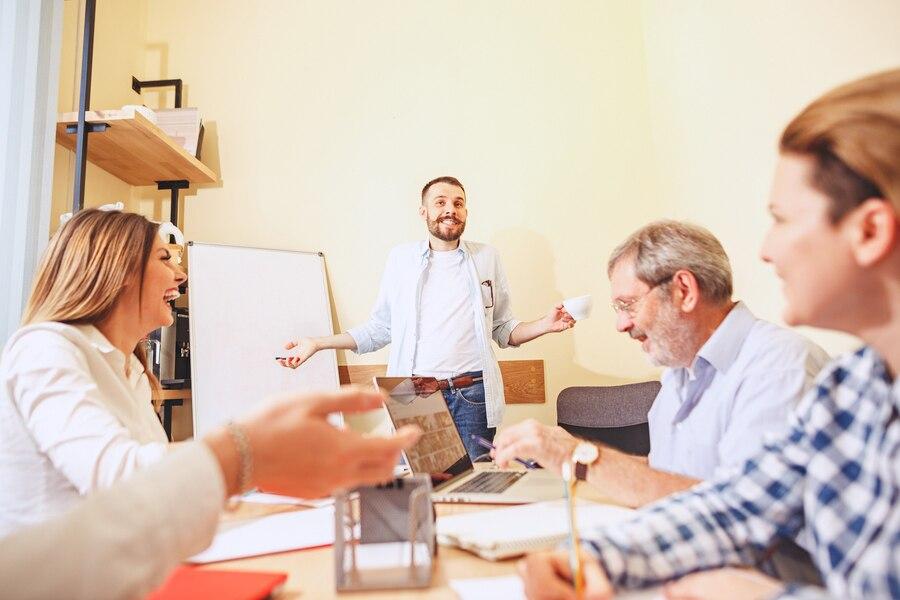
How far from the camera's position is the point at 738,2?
210cm

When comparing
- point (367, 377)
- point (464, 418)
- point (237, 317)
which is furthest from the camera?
point (367, 377)

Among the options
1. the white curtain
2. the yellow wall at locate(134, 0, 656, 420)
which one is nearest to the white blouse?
the white curtain

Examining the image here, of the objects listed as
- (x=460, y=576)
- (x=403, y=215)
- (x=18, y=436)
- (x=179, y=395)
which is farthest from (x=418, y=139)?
(x=460, y=576)

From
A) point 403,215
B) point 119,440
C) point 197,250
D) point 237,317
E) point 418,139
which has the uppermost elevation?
point 418,139

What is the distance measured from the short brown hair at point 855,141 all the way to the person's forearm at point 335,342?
219cm

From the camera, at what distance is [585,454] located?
1.12m

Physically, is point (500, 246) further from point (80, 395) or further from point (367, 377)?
point (80, 395)

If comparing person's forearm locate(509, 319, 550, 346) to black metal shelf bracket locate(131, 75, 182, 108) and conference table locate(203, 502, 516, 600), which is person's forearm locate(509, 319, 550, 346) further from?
black metal shelf bracket locate(131, 75, 182, 108)

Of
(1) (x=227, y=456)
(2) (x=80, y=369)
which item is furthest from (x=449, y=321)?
(1) (x=227, y=456)

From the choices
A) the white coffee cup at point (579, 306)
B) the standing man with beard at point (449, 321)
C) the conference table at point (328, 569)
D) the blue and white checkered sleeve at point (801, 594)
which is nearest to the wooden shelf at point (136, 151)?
the standing man with beard at point (449, 321)

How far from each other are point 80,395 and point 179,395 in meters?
1.88

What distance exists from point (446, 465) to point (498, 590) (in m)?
0.66

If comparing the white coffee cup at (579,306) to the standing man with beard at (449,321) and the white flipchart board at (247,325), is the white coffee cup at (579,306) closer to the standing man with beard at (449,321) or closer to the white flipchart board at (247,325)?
the standing man with beard at (449,321)

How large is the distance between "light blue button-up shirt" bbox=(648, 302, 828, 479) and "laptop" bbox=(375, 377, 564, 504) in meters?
0.30
